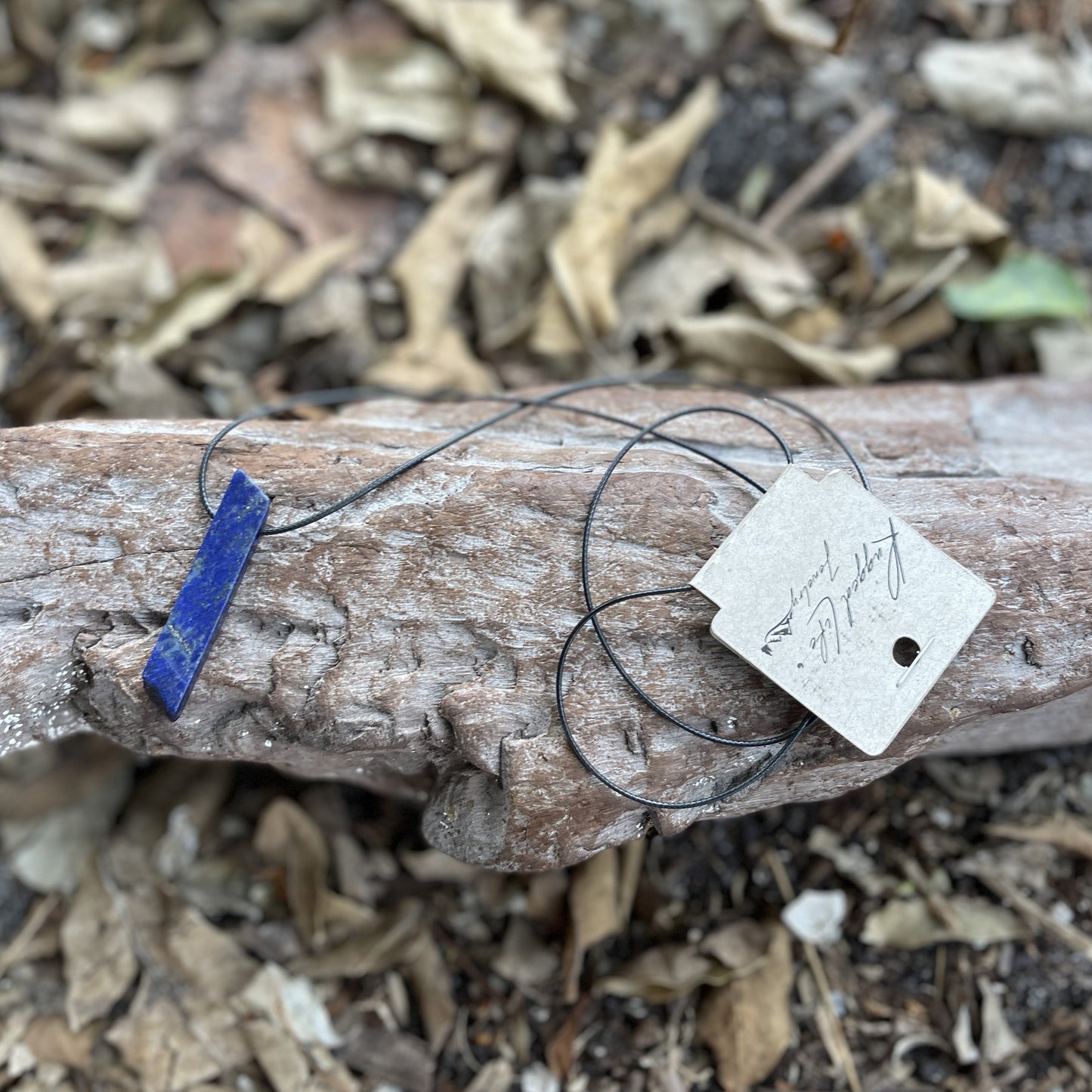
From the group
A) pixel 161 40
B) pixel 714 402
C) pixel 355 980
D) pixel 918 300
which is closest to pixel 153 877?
pixel 355 980

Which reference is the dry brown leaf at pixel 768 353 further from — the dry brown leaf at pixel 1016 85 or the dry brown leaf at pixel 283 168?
the dry brown leaf at pixel 283 168

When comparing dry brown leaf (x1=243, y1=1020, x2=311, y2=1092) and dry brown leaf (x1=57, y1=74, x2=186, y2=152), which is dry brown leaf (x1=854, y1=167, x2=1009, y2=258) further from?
dry brown leaf (x1=243, y1=1020, x2=311, y2=1092)

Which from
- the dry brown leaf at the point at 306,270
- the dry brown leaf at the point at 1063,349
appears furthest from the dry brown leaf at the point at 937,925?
the dry brown leaf at the point at 306,270

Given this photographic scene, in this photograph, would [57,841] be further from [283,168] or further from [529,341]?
[283,168]

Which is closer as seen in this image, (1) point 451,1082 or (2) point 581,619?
(2) point 581,619

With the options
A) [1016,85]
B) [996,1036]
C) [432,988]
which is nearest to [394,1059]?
[432,988]

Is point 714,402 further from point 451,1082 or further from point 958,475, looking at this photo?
point 451,1082

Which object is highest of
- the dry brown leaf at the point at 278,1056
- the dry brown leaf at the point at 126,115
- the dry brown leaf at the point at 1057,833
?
the dry brown leaf at the point at 126,115
